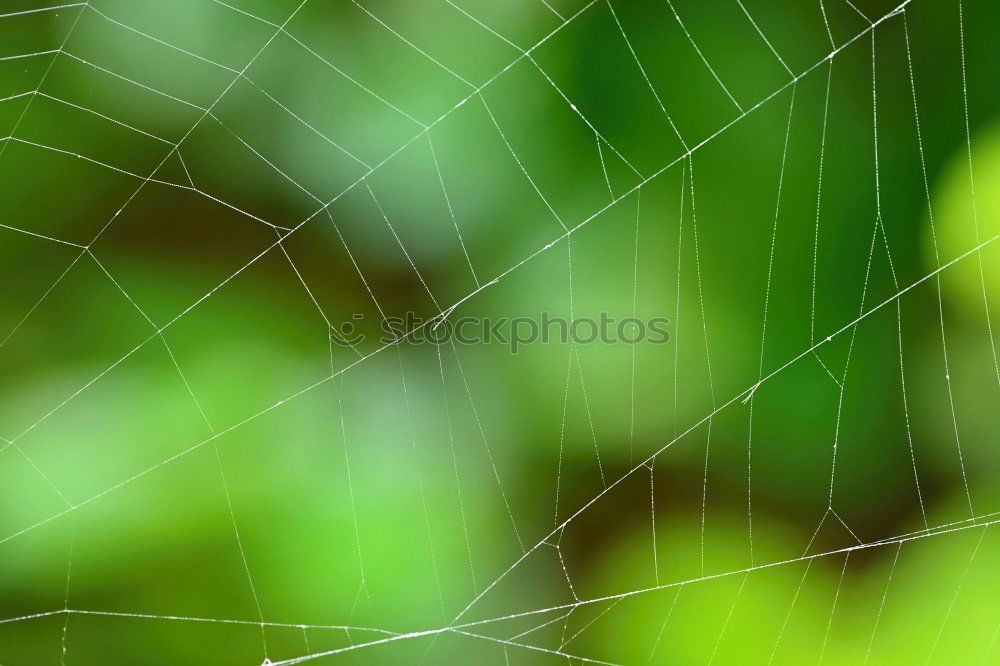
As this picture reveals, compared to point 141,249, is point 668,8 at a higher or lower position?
higher

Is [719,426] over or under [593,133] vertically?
under

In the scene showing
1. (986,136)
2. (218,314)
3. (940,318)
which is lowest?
(218,314)

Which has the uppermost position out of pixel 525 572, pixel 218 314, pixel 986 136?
pixel 986 136

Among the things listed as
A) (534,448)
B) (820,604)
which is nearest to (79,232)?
(534,448)

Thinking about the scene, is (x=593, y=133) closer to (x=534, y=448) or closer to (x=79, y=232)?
(x=534, y=448)

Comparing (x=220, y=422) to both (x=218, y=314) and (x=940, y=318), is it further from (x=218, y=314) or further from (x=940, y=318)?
(x=940, y=318)

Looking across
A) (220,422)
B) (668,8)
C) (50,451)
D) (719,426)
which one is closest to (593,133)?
(668,8)
